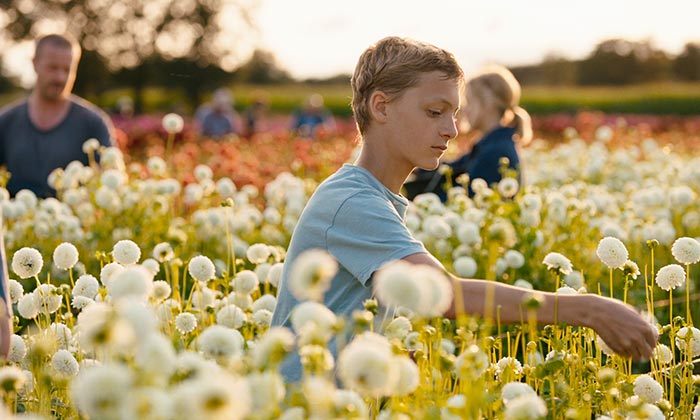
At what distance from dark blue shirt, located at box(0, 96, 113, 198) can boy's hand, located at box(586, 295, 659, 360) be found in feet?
17.9

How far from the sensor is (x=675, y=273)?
316 centimetres

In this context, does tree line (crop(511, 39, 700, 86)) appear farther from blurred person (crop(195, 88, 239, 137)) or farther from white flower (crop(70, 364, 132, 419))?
white flower (crop(70, 364, 132, 419))

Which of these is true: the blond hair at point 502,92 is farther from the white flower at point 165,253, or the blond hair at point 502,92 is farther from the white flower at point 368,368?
the white flower at point 368,368

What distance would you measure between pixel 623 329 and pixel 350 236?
2.50 feet

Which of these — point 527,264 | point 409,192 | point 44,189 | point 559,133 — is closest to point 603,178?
point 409,192

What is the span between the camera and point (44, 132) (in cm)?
737

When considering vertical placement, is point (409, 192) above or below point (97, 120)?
below

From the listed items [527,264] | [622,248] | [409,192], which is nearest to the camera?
[622,248]

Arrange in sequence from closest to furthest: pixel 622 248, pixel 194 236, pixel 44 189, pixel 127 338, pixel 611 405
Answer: pixel 127 338
pixel 611 405
pixel 622 248
pixel 194 236
pixel 44 189

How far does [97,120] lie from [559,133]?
18127mm

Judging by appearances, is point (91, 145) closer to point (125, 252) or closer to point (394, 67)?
point (125, 252)

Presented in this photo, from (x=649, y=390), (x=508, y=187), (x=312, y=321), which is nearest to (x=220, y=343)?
(x=312, y=321)

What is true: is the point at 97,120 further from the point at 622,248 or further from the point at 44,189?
the point at 622,248

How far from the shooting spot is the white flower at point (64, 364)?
9.32 feet
